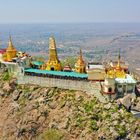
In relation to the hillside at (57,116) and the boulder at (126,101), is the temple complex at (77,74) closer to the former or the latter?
the boulder at (126,101)

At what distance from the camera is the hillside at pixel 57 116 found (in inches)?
2168

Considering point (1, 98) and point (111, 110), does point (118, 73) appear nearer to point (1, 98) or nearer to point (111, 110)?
point (111, 110)

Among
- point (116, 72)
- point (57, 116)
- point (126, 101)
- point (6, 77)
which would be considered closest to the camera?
point (126, 101)

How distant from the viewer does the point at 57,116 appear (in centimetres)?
5969

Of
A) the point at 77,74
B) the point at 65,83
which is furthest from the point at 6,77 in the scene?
the point at 77,74

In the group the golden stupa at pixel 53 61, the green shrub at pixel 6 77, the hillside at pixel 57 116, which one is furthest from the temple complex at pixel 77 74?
the hillside at pixel 57 116

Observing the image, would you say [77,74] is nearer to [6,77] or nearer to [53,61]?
[53,61]

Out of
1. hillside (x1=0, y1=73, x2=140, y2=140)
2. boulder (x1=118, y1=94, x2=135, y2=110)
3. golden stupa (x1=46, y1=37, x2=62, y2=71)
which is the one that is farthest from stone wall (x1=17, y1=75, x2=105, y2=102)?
golden stupa (x1=46, y1=37, x2=62, y2=71)

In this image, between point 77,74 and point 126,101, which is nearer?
point 126,101

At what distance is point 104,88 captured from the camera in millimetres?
58500

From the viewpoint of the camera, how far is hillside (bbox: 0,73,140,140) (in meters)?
55.1

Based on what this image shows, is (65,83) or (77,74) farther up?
(77,74)

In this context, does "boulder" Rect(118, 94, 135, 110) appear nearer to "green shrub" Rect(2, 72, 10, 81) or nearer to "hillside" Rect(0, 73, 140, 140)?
"hillside" Rect(0, 73, 140, 140)

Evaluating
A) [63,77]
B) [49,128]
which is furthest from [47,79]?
[49,128]
